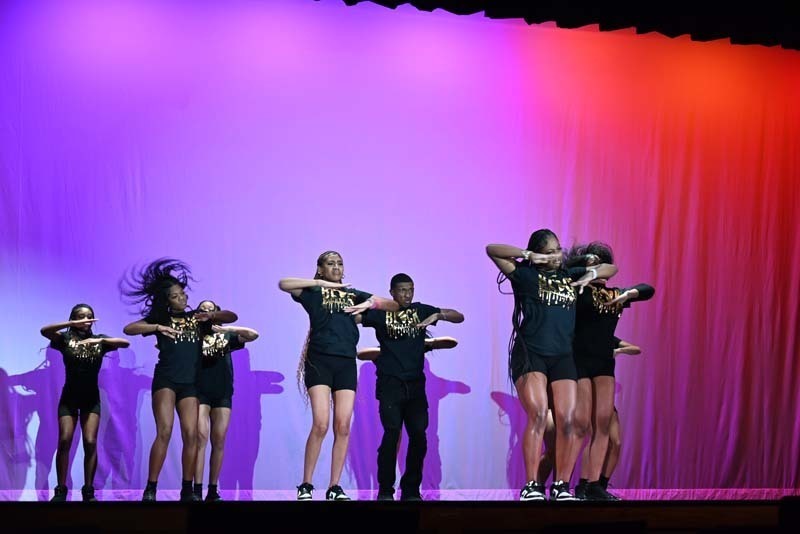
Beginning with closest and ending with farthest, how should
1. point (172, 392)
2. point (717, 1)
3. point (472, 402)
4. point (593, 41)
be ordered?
point (172, 392), point (717, 1), point (472, 402), point (593, 41)

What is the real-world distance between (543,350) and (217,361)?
2.51m

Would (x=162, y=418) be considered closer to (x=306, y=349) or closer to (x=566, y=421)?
(x=306, y=349)

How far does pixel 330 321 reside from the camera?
657cm

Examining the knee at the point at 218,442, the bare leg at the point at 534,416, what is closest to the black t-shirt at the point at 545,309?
the bare leg at the point at 534,416

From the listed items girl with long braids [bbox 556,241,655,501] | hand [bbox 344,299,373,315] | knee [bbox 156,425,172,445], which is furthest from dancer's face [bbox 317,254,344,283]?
girl with long braids [bbox 556,241,655,501]

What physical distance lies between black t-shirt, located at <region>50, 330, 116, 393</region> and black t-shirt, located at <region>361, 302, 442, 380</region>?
1954 mm

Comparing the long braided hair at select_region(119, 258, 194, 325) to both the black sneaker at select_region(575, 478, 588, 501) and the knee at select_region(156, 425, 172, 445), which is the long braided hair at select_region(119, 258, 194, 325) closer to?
the knee at select_region(156, 425, 172, 445)

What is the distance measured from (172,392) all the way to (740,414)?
4.91m

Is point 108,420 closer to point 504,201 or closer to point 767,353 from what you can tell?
point 504,201

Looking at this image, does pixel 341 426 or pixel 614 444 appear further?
pixel 614 444

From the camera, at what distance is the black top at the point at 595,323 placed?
6.52m

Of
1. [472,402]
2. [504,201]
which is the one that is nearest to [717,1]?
[504,201]

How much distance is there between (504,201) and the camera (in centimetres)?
880
